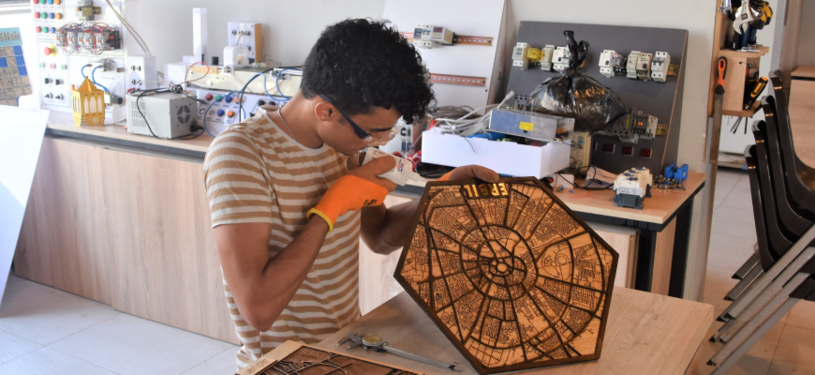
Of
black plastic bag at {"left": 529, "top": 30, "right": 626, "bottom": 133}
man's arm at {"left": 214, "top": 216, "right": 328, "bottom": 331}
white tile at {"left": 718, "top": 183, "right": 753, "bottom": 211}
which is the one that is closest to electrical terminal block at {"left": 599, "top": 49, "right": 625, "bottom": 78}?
black plastic bag at {"left": 529, "top": 30, "right": 626, "bottom": 133}

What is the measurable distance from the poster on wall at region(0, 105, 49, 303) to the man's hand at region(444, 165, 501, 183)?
252 centimetres

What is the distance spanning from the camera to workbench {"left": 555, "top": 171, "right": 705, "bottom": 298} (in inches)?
77.5

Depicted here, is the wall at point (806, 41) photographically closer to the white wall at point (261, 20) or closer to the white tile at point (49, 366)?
the white wall at point (261, 20)

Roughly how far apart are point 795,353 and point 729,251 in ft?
4.05

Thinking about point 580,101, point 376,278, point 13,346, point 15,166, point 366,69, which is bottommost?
point 13,346

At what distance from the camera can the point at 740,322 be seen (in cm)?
246

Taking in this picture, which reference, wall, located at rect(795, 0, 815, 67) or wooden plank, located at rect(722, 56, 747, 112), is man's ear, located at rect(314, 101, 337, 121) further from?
wall, located at rect(795, 0, 815, 67)

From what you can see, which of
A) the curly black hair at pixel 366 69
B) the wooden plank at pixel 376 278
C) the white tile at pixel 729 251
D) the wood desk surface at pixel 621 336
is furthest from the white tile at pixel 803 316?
the curly black hair at pixel 366 69

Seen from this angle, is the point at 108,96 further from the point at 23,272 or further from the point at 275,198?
the point at 275,198

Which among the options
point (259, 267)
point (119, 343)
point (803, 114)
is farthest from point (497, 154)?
point (803, 114)

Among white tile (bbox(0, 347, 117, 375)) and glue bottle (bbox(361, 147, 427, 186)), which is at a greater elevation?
glue bottle (bbox(361, 147, 427, 186))

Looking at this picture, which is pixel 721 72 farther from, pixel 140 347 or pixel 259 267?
pixel 140 347

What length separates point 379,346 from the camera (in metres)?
1.06

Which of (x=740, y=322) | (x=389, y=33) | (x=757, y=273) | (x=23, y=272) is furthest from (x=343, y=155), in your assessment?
(x=23, y=272)
